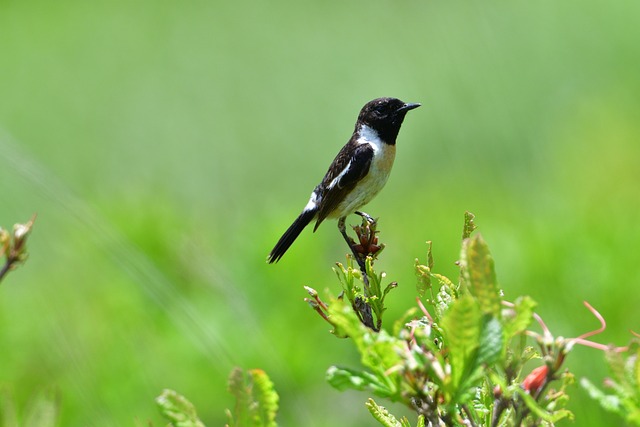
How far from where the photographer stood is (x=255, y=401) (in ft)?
3.42

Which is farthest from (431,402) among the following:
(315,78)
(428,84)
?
(315,78)

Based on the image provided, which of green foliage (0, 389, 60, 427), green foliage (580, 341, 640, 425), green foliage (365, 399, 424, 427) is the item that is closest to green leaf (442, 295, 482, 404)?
green foliage (580, 341, 640, 425)

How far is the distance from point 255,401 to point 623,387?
386 mm

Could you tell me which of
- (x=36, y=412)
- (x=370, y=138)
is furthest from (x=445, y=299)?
(x=370, y=138)

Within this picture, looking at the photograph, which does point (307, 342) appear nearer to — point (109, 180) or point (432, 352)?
point (432, 352)

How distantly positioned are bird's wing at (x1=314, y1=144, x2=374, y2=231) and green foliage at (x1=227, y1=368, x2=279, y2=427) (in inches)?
93.1

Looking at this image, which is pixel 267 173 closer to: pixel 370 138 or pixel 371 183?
pixel 370 138

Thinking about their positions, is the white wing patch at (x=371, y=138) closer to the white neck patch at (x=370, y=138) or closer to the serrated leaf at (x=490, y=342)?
the white neck patch at (x=370, y=138)

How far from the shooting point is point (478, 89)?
24.1 ft

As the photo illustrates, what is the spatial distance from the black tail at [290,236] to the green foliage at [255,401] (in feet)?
7.77

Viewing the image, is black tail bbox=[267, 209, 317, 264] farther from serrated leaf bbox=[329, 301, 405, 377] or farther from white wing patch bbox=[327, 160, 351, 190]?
serrated leaf bbox=[329, 301, 405, 377]

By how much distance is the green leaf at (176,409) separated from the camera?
3.34 feet

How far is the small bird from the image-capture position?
11.2ft

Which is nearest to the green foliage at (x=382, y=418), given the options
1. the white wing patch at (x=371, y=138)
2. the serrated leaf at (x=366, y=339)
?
the serrated leaf at (x=366, y=339)
